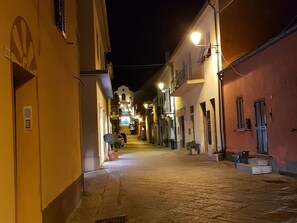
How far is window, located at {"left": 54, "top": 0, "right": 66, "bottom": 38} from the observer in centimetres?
766

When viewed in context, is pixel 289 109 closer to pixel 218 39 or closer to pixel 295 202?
pixel 295 202

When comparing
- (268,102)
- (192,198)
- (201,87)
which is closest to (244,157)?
(268,102)

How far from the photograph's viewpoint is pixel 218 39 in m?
18.6

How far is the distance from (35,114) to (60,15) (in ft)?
10.0

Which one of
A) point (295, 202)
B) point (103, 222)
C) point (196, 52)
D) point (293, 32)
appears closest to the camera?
point (103, 222)

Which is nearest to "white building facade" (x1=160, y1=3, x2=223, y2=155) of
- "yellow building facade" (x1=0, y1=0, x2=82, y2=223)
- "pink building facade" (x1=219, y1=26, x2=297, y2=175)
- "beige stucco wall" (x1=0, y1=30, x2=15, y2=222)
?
"pink building facade" (x1=219, y1=26, x2=297, y2=175)

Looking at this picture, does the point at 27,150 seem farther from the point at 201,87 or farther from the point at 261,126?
the point at 201,87

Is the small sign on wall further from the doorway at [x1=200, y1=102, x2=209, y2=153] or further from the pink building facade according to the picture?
the doorway at [x1=200, y1=102, x2=209, y2=153]

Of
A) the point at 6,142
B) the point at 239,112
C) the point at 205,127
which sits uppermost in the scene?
the point at 239,112

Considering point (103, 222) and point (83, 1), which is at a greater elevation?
point (83, 1)

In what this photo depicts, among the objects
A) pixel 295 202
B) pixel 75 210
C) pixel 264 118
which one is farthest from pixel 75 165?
pixel 264 118

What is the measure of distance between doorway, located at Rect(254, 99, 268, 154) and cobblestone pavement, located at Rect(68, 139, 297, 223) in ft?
4.24

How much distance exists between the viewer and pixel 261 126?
553 inches

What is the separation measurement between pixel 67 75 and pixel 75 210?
2735 mm
